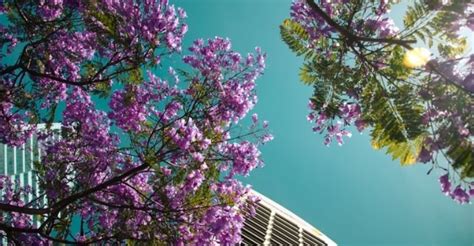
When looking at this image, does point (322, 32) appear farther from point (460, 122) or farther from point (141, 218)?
point (141, 218)

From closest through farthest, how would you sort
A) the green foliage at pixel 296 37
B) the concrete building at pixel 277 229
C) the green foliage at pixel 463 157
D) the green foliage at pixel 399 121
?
the green foliage at pixel 463 157
the green foliage at pixel 399 121
the green foliage at pixel 296 37
the concrete building at pixel 277 229

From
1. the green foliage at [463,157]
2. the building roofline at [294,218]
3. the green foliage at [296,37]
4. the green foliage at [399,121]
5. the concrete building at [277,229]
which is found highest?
the building roofline at [294,218]

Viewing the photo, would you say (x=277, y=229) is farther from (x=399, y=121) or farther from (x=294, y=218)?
(x=399, y=121)

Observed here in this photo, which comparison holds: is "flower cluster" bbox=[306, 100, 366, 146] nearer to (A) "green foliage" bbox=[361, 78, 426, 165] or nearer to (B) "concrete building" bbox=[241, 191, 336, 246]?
(A) "green foliage" bbox=[361, 78, 426, 165]

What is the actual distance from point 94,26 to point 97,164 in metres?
2.65

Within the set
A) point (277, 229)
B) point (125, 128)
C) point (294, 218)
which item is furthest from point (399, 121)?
point (294, 218)

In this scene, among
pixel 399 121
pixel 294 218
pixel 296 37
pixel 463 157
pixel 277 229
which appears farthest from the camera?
pixel 294 218

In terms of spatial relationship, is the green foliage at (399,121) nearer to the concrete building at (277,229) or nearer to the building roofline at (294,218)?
the concrete building at (277,229)

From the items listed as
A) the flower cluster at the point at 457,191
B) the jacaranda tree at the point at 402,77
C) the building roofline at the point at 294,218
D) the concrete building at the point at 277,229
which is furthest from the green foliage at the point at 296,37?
the building roofline at the point at 294,218

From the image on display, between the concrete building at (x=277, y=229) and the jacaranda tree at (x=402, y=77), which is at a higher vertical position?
the concrete building at (x=277, y=229)

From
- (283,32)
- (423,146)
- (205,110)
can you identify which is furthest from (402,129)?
(205,110)

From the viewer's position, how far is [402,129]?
181 inches

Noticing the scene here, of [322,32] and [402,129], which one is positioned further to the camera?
[322,32]

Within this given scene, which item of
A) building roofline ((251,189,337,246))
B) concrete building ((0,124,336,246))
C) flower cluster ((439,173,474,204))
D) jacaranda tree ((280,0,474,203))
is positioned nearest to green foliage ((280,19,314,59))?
jacaranda tree ((280,0,474,203))
